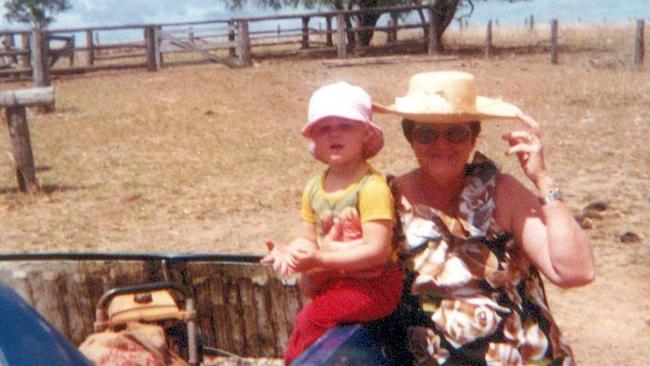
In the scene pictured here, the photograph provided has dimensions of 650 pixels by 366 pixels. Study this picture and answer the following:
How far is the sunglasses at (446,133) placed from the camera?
2834 mm

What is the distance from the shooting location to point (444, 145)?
2.84 metres

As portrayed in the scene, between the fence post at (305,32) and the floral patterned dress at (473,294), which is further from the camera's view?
the fence post at (305,32)

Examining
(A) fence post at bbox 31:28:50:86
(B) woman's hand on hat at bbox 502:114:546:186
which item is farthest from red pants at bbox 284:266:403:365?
(A) fence post at bbox 31:28:50:86

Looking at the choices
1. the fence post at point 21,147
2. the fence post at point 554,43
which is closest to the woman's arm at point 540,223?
the fence post at point 21,147

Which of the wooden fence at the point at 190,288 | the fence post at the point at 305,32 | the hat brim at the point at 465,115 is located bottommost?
the fence post at the point at 305,32

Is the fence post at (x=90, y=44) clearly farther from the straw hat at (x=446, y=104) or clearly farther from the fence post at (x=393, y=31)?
the straw hat at (x=446, y=104)

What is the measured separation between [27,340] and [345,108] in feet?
4.19

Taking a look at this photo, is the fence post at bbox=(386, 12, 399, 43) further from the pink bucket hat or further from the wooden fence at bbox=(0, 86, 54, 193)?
the pink bucket hat

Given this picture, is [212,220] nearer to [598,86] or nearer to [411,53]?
[598,86]

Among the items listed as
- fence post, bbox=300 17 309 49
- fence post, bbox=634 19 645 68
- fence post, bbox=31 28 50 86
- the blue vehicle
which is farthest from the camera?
fence post, bbox=300 17 309 49

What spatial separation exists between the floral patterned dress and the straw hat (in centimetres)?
17

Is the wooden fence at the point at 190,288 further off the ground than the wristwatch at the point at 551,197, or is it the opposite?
the wristwatch at the point at 551,197

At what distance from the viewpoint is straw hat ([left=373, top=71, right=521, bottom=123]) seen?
2795 millimetres

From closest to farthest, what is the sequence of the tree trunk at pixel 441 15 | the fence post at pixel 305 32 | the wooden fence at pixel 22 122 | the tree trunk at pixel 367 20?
the wooden fence at pixel 22 122 < the tree trunk at pixel 441 15 < the fence post at pixel 305 32 < the tree trunk at pixel 367 20
